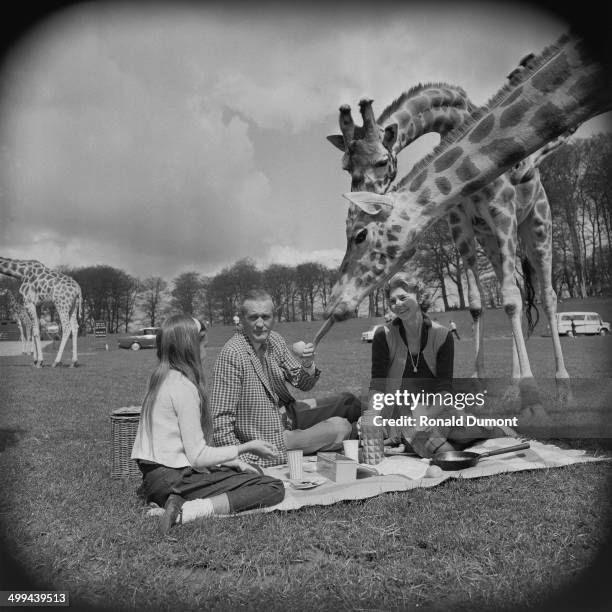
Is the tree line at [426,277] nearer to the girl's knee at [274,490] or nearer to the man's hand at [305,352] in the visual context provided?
the man's hand at [305,352]

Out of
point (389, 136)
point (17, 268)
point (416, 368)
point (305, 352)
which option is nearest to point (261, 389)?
point (305, 352)

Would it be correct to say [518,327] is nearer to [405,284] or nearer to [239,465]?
[405,284]

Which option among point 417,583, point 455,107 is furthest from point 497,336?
point 417,583

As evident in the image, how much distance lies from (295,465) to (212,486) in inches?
27.2

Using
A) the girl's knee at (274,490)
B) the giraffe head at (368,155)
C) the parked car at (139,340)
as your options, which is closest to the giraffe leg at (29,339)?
the parked car at (139,340)

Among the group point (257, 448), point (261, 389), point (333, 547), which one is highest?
point (261, 389)

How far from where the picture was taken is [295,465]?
356 centimetres

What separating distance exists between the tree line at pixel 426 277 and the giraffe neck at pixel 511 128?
0.98 feet

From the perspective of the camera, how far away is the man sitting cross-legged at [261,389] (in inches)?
145

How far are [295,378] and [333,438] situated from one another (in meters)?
0.71

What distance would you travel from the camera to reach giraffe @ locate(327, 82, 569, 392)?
5.58 metres

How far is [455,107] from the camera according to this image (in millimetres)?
6566

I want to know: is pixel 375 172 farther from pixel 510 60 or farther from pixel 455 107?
pixel 510 60

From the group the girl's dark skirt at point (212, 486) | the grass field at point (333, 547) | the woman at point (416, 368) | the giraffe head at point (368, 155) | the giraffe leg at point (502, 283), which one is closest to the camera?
the grass field at point (333, 547)
